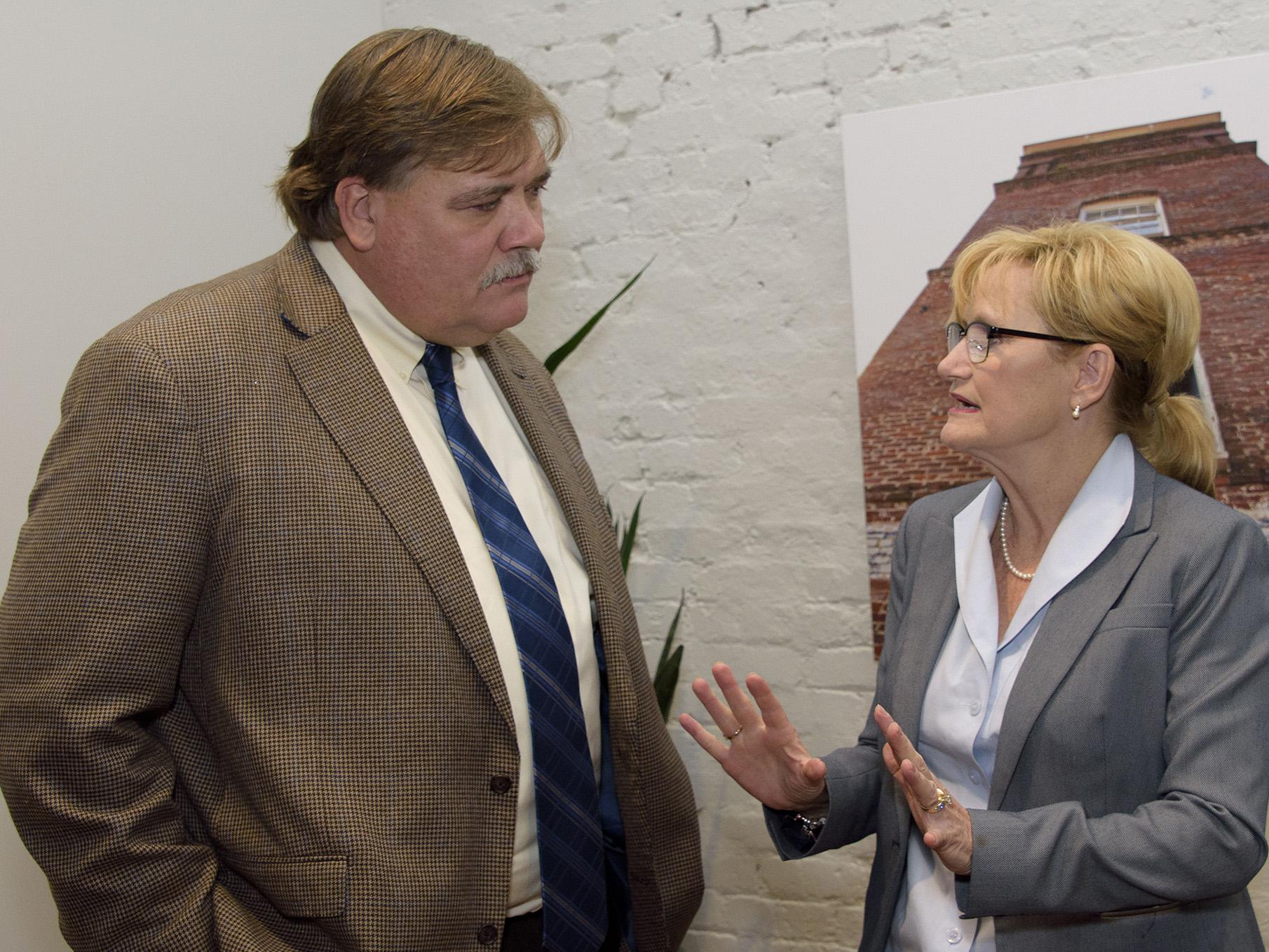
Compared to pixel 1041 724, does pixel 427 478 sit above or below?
above

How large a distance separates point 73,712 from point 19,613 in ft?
0.50

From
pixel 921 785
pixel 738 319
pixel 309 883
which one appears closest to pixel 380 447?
pixel 309 883

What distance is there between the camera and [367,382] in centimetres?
158

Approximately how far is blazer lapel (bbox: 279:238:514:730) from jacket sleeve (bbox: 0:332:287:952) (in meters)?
0.19

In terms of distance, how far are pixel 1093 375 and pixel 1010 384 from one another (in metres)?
0.12

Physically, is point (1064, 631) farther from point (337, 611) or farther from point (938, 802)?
point (337, 611)

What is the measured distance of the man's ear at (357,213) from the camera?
1.64 metres

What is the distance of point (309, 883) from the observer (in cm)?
139

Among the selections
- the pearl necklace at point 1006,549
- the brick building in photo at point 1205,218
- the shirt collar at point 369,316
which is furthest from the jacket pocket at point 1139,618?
the shirt collar at point 369,316

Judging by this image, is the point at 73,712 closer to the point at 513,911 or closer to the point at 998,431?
the point at 513,911

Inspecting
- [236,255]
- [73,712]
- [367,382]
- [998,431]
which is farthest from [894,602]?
[236,255]

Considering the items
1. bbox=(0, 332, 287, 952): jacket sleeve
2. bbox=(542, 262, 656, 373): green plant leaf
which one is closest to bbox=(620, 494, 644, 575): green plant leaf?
bbox=(542, 262, 656, 373): green plant leaf

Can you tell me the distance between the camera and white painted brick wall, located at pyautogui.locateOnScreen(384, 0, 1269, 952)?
2.51 meters

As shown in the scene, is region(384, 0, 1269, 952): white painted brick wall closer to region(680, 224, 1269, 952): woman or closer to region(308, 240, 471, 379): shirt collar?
region(680, 224, 1269, 952): woman
